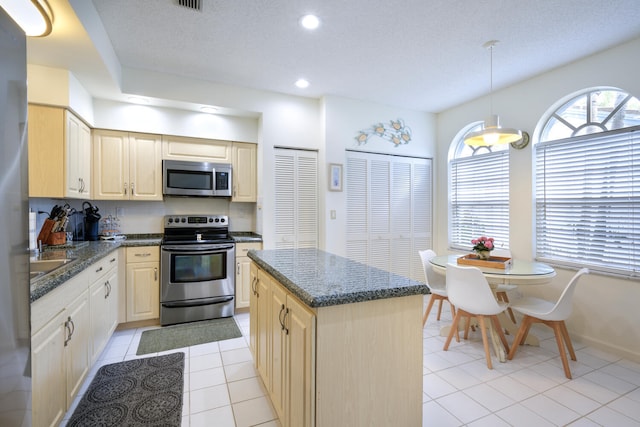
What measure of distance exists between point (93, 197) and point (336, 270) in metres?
3.05

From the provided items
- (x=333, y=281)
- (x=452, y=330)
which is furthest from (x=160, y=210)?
(x=452, y=330)

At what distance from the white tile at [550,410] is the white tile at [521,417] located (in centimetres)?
4

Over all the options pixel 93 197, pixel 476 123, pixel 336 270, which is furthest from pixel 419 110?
pixel 93 197

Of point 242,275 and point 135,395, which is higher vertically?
point 242,275

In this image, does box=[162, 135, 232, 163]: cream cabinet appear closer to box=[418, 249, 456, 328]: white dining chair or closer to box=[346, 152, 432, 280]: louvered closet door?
box=[346, 152, 432, 280]: louvered closet door

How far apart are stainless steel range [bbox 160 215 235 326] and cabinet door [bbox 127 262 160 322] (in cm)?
7

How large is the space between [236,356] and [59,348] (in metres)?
1.31

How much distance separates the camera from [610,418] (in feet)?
5.96

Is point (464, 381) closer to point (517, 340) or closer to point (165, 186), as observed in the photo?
point (517, 340)

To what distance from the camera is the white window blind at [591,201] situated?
8.70ft

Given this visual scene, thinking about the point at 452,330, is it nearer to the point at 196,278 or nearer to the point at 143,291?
the point at 196,278

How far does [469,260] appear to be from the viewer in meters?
2.77

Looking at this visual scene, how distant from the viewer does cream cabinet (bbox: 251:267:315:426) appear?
1257 mm

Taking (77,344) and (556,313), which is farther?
(556,313)
